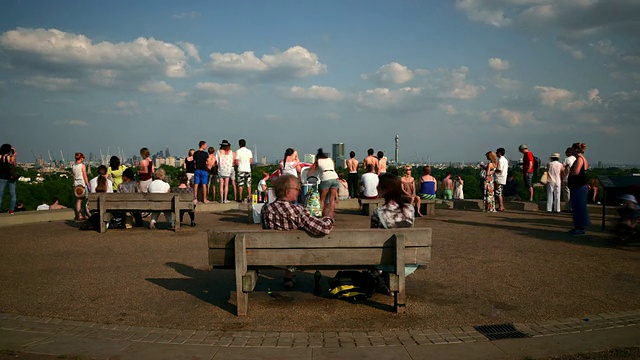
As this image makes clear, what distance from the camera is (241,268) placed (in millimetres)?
5055

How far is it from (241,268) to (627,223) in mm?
7686

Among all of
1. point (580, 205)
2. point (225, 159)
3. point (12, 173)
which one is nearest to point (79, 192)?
point (12, 173)

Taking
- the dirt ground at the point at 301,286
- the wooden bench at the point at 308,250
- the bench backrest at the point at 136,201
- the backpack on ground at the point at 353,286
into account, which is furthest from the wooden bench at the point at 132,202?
the wooden bench at the point at 308,250

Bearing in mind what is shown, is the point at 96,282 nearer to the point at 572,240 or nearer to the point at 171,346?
the point at 171,346

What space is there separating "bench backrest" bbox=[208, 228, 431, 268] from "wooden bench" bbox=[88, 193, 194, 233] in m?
6.35

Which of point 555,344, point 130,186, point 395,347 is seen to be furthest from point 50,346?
point 130,186

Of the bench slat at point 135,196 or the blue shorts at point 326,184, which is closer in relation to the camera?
the bench slat at point 135,196

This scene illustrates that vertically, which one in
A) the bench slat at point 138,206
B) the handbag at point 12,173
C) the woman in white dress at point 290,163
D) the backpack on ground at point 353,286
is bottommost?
the backpack on ground at point 353,286

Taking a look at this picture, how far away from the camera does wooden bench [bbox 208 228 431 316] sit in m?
5.08

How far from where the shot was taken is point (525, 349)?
13.8 ft

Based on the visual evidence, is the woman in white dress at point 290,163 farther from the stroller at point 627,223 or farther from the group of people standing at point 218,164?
the stroller at point 627,223

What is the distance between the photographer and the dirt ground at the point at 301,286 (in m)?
5.16

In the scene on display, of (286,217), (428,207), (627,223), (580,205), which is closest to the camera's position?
(286,217)

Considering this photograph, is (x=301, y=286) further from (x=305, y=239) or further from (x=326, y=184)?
(x=326, y=184)
